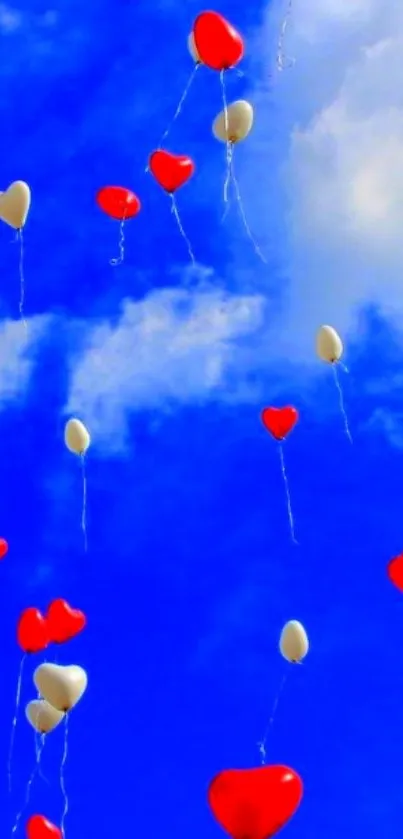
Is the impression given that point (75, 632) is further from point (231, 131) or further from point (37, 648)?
point (231, 131)

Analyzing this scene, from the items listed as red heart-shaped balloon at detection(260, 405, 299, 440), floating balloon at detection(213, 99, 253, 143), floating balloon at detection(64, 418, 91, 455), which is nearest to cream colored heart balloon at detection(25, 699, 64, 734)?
floating balloon at detection(64, 418, 91, 455)

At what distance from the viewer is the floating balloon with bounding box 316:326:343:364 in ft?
39.2

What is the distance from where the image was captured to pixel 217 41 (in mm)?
10469

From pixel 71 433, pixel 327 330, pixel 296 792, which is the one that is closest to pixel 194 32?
pixel 327 330

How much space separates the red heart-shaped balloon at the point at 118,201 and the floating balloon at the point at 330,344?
1914 mm

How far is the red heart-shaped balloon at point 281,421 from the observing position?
1249 cm

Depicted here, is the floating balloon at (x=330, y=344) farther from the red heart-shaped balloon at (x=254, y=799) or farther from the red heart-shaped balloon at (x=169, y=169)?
the red heart-shaped balloon at (x=254, y=799)

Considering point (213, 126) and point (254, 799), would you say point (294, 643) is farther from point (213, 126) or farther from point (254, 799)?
point (213, 126)

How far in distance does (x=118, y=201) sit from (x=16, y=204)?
1.00 metres

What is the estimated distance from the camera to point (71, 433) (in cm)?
Result: 1200

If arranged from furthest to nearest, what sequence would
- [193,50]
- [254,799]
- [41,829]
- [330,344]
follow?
1. [330,344]
2. [193,50]
3. [41,829]
4. [254,799]

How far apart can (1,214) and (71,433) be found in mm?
2046

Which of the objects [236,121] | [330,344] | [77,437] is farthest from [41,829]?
[236,121]

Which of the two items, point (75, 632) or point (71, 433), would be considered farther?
point (71, 433)
